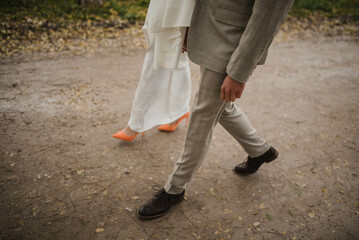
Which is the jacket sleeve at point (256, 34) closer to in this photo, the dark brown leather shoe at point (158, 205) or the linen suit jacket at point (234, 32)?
the linen suit jacket at point (234, 32)

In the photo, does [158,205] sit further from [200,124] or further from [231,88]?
[231,88]

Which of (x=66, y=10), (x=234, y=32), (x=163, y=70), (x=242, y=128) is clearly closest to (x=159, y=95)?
(x=163, y=70)

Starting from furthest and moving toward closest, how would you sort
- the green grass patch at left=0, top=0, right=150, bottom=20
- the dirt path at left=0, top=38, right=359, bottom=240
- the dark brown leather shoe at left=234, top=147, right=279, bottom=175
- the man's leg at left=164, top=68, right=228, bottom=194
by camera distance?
the green grass patch at left=0, top=0, right=150, bottom=20 < the dark brown leather shoe at left=234, top=147, right=279, bottom=175 < the dirt path at left=0, top=38, right=359, bottom=240 < the man's leg at left=164, top=68, right=228, bottom=194

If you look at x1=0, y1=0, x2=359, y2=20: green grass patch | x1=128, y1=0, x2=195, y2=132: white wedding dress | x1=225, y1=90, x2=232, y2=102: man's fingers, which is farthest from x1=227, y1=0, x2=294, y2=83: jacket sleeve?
x1=0, y1=0, x2=359, y2=20: green grass patch

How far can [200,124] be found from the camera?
69.5 inches

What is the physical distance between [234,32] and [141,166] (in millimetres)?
1615

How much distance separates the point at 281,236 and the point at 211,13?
5.81 feet

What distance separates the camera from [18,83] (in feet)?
11.7

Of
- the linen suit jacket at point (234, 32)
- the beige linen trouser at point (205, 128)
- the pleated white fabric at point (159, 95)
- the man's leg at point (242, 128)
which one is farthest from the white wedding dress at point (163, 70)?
the man's leg at point (242, 128)

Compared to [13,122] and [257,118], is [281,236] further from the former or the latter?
[13,122]

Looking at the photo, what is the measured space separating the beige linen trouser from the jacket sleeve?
0.17 meters

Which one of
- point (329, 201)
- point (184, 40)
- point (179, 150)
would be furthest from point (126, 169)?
point (329, 201)

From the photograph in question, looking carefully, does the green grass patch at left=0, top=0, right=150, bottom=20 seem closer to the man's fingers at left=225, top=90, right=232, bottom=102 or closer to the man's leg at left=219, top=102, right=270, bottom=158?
the man's leg at left=219, top=102, right=270, bottom=158

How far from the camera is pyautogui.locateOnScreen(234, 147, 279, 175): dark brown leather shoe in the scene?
2.38m
